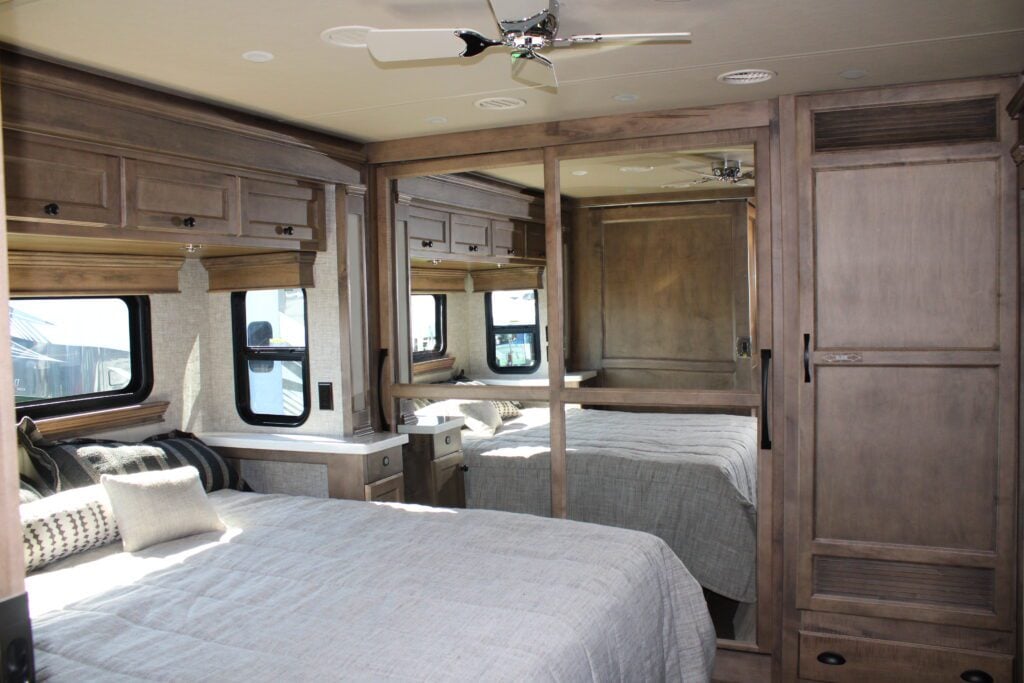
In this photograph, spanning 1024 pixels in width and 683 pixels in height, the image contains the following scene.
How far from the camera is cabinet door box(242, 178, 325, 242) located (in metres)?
3.59

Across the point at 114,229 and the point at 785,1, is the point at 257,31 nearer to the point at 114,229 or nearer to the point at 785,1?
the point at 114,229

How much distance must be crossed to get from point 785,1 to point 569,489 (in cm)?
240

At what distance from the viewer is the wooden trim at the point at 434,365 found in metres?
4.19

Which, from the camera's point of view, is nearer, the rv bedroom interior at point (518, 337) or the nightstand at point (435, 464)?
the rv bedroom interior at point (518, 337)

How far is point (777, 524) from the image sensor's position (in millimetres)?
3482

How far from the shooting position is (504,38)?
2178 mm

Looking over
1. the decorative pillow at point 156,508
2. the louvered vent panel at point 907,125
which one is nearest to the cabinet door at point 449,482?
the decorative pillow at point 156,508

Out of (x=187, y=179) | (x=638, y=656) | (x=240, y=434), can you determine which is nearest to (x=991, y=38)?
(x=638, y=656)

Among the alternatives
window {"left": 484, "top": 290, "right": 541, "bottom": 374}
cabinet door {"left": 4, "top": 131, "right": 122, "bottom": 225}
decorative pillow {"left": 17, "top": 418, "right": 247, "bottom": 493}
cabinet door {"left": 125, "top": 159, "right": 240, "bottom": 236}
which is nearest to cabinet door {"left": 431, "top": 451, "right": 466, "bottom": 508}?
window {"left": 484, "top": 290, "right": 541, "bottom": 374}

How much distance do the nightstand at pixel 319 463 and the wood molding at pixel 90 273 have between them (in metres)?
0.84

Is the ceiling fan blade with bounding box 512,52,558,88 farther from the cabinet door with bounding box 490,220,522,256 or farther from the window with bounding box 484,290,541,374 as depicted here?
the window with bounding box 484,290,541,374

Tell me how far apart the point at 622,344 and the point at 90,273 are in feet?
8.08

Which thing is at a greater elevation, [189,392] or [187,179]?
[187,179]

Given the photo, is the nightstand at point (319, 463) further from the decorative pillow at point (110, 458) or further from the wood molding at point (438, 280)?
the wood molding at point (438, 280)
